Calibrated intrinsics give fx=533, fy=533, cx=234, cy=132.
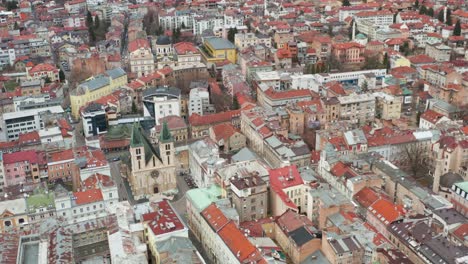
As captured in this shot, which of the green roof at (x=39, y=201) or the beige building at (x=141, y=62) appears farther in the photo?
the beige building at (x=141, y=62)

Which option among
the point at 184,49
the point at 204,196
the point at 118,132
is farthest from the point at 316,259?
the point at 184,49

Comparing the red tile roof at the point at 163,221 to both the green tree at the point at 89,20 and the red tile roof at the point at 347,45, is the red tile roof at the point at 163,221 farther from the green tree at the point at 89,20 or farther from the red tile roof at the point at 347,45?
the green tree at the point at 89,20

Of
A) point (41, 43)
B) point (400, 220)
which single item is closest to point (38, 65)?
point (41, 43)

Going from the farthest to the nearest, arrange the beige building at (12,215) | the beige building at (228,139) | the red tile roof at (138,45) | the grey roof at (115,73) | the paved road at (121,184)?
the red tile roof at (138,45), the grey roof at (115,73), the beige building at (228,139), the paved road at (121,184), the beige building at (12,215)

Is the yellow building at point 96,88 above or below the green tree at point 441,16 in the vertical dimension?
below

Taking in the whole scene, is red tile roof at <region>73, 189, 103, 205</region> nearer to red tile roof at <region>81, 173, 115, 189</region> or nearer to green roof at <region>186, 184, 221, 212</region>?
red tile roof at <region>81, 173, 115, 189</region>

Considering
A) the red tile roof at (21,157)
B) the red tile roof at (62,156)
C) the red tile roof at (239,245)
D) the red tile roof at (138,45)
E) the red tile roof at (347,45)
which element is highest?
the red tile roof at (138,45)

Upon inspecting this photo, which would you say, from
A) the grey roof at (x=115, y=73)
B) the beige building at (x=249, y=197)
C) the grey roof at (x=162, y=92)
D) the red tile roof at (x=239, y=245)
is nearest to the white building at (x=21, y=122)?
the grey roof at (x=162, y=92)

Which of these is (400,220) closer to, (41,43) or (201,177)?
(201,177)
